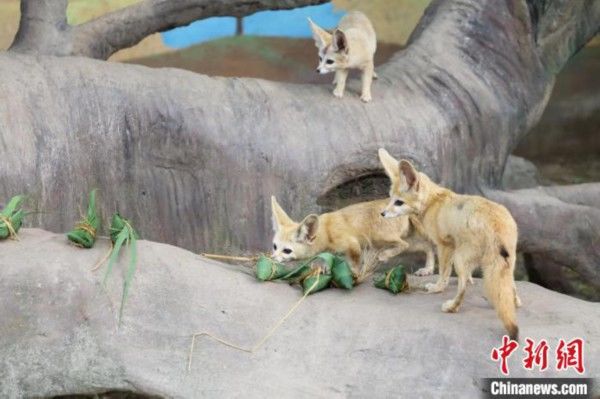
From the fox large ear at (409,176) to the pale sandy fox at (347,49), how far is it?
1.57m

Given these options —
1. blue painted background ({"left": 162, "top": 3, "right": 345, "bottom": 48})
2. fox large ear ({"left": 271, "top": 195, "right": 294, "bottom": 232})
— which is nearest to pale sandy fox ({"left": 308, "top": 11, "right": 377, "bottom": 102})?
fox large ear ({"left": 271, "top": 195, "right": 294, "bottom": 232})

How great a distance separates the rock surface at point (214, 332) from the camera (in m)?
4.32

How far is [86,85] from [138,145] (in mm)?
489

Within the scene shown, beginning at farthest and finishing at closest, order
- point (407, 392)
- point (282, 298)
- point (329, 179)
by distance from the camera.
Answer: point (329, 179) → point (282, 298) → point (407, 392)

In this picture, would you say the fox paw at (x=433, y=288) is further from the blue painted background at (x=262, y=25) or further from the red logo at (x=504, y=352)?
the blue painted background at (x=262, y=25)

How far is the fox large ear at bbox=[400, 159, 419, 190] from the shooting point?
206 inches

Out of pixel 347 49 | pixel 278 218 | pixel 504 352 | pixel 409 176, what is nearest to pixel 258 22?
pixel 347 49

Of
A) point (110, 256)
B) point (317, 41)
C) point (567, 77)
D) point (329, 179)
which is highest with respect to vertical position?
point (317, 41)

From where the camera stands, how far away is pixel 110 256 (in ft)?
15.6

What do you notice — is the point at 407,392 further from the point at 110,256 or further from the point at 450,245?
the point at 110,256

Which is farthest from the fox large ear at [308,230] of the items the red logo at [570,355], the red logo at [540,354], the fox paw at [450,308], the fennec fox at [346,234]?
the red logo at [570,355]

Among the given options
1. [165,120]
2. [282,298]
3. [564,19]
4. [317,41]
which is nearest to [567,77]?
[564,19]

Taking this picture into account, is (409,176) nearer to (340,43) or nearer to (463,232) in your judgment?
(463,232)

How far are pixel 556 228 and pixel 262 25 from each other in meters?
4.10
